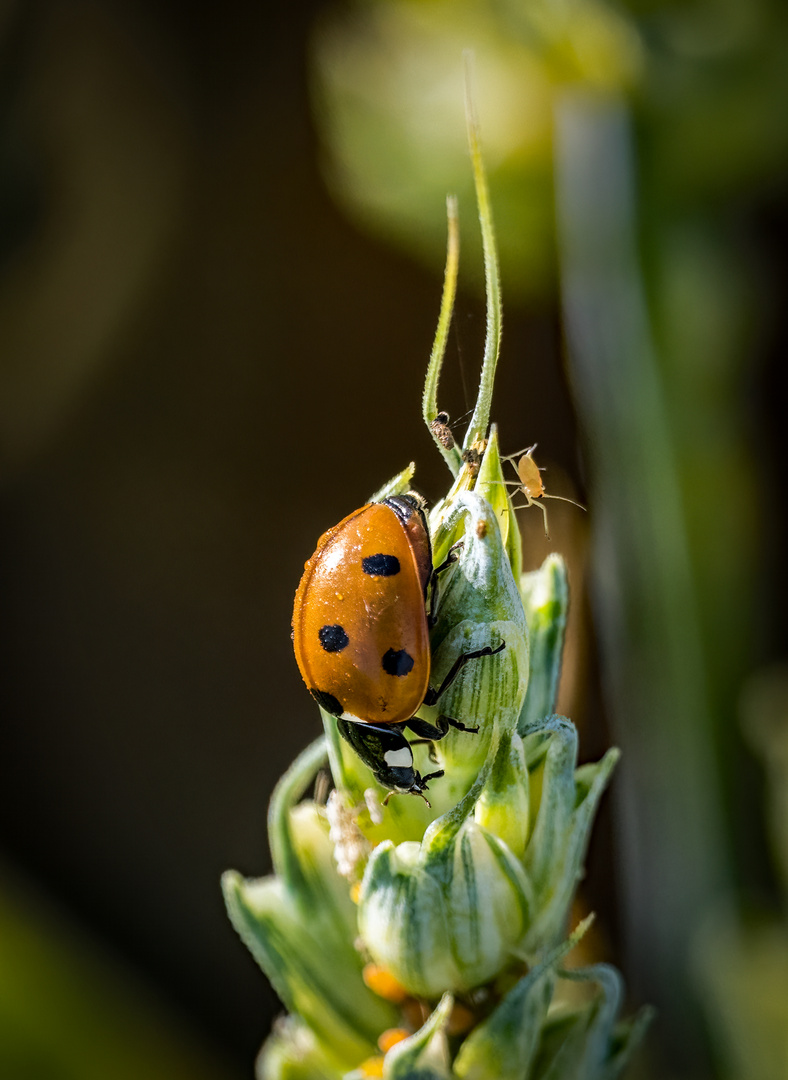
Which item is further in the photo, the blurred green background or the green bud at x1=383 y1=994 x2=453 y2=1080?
the blurred green background

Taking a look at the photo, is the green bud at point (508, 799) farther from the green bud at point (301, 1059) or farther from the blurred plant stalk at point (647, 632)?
the blurred plant stalk at point (647, 632)

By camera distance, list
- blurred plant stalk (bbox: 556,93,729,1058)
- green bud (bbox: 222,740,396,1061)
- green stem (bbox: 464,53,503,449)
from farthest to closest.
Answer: blurred plant stalk (bbox: 556,93,729,1058) → green bud (bbox: 222,740,396,1061) → green stem (bbox: 464,53,503,449)

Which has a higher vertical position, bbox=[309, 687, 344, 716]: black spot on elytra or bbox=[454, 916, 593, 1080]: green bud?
bbox=[309, 687, 344, 716]: black spot on elytra

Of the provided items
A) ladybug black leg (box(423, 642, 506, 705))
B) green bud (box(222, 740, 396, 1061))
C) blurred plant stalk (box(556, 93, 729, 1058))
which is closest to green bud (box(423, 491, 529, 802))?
ladybug black leg (box(423, 642, 506, 705))

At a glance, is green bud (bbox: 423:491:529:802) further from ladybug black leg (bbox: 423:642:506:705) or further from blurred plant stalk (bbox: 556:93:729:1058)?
blurred plant stalk (bbox: 556:93:729:1058)

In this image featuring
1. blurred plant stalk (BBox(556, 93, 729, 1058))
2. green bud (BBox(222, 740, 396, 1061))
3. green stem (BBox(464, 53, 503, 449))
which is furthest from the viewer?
blurred plant stalk (BBox(556, 93, 729, 1058))

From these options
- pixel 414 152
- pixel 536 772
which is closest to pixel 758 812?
pixel 536 772

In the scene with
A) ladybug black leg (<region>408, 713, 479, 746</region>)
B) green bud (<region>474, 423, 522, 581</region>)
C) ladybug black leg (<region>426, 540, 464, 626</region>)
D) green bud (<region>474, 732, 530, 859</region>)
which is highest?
green bud (<region>474, 423, 522, 581</region>)
